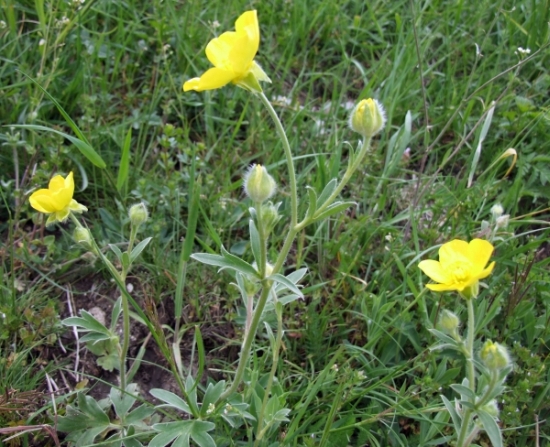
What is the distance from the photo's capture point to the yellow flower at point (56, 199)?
182 cm

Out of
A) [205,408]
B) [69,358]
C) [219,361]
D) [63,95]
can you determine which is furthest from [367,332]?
[63,95]

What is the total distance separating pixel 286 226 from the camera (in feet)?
8.72

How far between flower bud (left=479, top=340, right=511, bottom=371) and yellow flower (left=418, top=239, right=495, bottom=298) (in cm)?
17

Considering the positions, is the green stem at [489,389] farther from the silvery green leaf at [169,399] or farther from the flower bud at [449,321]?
the silvery green leaf at [169,399]

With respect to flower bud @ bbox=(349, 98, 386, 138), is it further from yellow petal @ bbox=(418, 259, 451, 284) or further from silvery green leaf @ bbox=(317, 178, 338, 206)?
yellow petal @ bbox=(418, 259, 451, 284)

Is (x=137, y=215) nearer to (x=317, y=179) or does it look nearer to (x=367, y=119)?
(x=367, y=119)

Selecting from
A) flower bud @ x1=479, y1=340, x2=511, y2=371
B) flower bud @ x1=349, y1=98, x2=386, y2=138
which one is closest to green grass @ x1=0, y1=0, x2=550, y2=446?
flower bud @ x1=479, y1=340, x2=511, y2=371

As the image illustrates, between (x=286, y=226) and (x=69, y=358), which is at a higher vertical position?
(x=286, y=226)

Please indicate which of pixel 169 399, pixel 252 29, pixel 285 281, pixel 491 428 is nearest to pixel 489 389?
pixel 491 428

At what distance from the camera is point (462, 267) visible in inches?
64.9

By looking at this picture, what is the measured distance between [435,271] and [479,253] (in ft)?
0.48

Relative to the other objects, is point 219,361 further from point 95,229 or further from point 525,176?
point 525,176

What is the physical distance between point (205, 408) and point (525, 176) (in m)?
1.86

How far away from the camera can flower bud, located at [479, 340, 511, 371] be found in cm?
150
